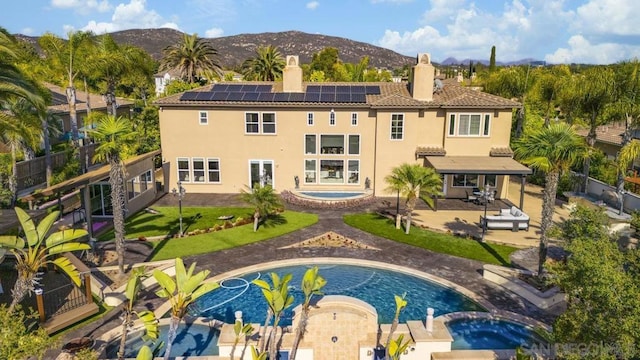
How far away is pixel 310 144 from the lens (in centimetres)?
3328

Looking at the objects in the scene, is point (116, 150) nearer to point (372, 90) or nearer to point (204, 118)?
point (204, 118)

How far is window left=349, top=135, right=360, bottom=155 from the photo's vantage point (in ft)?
108

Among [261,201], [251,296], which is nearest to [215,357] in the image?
[251,296]

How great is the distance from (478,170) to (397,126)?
6769 mm

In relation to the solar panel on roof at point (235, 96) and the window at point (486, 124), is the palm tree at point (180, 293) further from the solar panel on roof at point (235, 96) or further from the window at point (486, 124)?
the window at point (486, 124)

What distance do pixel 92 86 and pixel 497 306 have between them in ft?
261

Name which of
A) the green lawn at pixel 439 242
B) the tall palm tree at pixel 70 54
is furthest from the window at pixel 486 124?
the tall palm tree at pixel 70 54

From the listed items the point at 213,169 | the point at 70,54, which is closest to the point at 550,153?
the point at 213,169

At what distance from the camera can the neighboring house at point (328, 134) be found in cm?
3142

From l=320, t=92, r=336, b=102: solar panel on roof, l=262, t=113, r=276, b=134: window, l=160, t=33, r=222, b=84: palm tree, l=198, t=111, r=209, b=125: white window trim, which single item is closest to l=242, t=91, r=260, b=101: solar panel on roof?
l=262, t=113, r=276, b=134: window

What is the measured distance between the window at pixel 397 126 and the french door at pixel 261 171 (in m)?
9.75

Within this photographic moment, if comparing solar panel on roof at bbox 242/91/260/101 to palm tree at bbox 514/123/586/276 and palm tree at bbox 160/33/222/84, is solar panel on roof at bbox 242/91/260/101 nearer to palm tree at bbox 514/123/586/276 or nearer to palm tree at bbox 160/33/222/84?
palm tree at bbox 514/123/586/276

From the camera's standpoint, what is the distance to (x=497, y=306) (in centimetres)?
1708

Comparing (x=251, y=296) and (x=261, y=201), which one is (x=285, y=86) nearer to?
(x=261, y=201)
